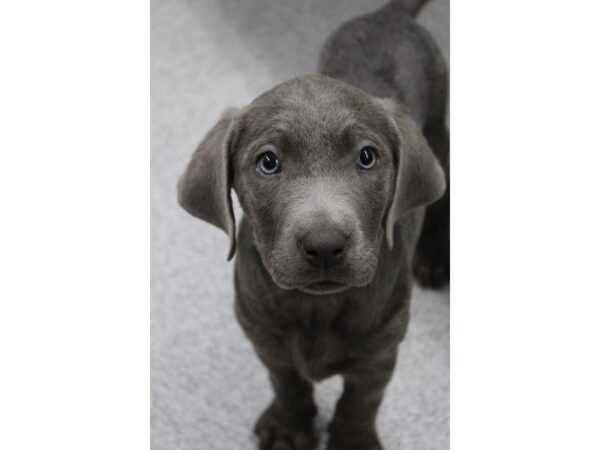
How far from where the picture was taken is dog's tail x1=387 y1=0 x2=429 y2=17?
241 cm

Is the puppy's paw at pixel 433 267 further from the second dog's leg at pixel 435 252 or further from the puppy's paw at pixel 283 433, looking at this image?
the puppy's paw at pixel 283 433

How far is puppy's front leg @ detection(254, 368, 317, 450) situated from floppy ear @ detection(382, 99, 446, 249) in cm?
71

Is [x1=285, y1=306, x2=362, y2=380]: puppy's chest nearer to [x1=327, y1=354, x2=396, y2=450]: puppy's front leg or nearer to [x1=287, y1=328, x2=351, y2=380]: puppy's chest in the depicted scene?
[x1=287, y1=328, x2=351, y2=380]: puppy's chest

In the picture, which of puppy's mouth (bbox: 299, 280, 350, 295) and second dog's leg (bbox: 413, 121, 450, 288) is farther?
second dog's leg (bbox: 413, 121, 450, 288)

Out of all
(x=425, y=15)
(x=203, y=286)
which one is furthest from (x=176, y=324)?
(x=425, y=15)

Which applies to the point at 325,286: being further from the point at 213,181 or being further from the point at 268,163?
the point at 213,181

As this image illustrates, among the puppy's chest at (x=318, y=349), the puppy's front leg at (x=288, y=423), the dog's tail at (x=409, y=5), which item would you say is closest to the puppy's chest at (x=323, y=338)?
the puppy's chest at (x=318, y=349)

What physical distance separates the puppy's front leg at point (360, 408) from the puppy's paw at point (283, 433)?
83 millimetres

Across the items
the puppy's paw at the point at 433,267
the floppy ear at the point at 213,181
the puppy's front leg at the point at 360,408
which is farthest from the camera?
the puppy's paw at the point at 433,267

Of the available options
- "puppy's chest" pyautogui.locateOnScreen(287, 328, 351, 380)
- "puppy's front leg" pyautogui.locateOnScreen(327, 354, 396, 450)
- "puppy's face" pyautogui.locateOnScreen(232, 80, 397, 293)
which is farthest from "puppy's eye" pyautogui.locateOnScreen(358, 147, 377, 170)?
"puppy's front leg" pyautogui.locateOnScreen(327, 354, 396, 450)

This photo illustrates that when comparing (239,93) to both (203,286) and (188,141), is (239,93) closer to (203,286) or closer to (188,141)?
(188,141)

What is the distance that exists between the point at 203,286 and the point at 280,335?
63cm

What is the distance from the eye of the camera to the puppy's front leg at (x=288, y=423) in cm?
241
